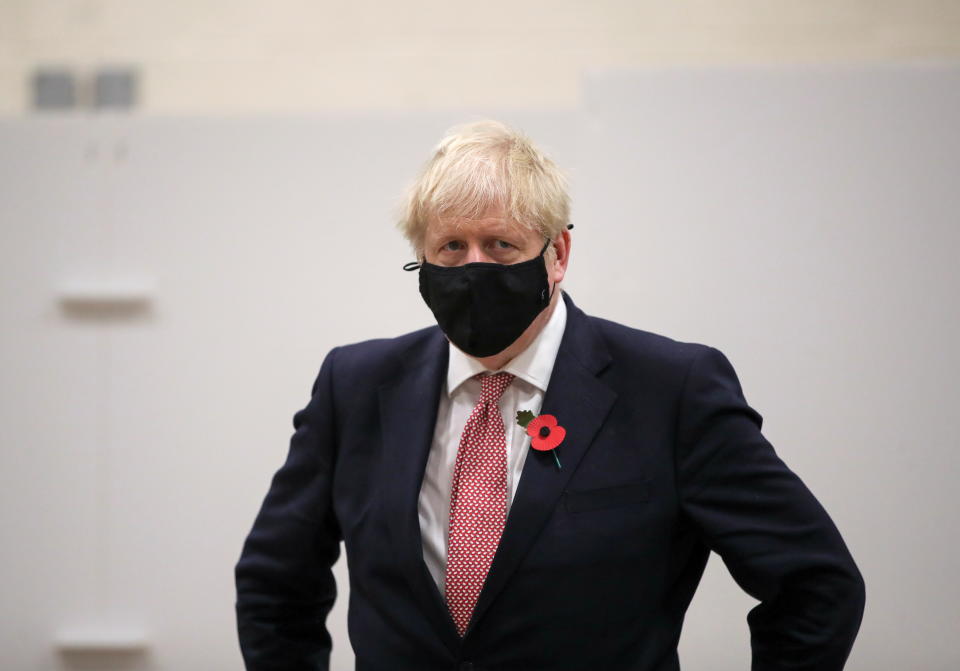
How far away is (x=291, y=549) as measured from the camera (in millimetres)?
1560

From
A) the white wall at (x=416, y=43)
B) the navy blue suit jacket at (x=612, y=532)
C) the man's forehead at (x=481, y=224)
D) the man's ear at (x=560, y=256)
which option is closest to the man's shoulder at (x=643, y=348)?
the navy blue suit jacket at (x=612, y=532)

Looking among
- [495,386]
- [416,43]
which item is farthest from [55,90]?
[495,386]

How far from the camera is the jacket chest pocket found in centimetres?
138

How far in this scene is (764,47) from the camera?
2.90 metres

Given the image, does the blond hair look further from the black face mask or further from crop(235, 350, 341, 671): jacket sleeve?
crop(235, 350, 341, 671): jacket sleeve

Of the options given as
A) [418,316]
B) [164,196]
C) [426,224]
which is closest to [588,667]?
[426,224]

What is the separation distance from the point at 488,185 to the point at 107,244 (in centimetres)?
173

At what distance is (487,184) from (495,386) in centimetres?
31

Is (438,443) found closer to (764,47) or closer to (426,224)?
(426,224)

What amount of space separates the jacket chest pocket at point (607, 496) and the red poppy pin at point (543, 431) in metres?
0.05

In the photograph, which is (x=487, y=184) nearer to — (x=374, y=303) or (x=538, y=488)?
(x=538, y=488)

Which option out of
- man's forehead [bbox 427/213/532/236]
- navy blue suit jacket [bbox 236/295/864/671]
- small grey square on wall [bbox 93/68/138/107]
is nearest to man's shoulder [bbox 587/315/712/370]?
navy blue suit jacket [bbox 236/295/864/671]

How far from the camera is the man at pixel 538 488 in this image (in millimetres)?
1363

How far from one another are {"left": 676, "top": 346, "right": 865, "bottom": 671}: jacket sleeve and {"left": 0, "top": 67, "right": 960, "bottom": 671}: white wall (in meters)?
1.10
